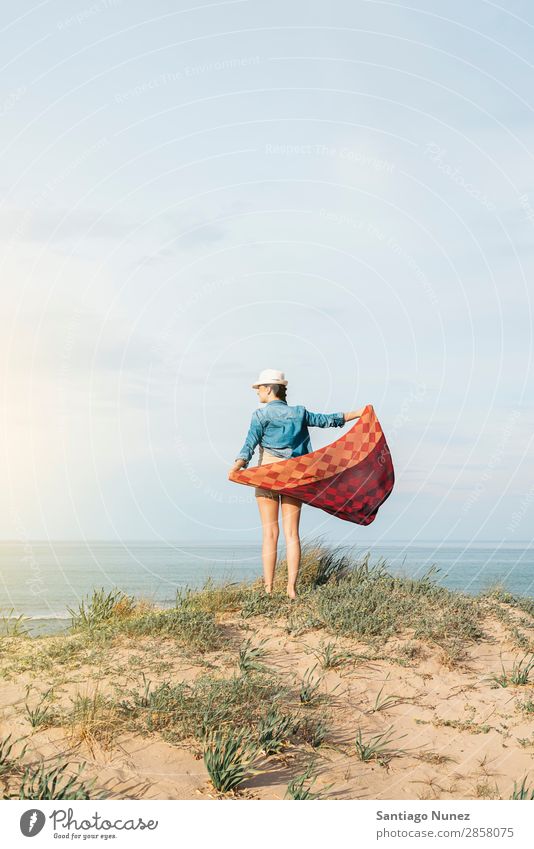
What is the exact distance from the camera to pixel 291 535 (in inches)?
384

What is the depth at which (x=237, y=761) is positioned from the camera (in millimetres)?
5441

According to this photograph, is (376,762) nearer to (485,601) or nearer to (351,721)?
(351,721)

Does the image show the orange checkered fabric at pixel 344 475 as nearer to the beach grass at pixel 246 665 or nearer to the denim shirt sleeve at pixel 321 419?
the denim shirt sleeve at pixel 321 419

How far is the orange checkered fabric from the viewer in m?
9.82

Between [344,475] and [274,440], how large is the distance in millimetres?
1132

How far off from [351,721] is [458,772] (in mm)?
1025

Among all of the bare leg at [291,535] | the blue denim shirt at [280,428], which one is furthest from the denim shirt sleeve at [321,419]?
the bare leg at [291,535]

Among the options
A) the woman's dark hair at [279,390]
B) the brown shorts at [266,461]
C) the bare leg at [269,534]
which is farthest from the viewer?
the woman's dark hair at [279,390]

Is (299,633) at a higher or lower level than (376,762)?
higher

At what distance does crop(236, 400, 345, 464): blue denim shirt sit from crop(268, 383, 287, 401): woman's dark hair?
0.33 feet

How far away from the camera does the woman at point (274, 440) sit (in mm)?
9875
